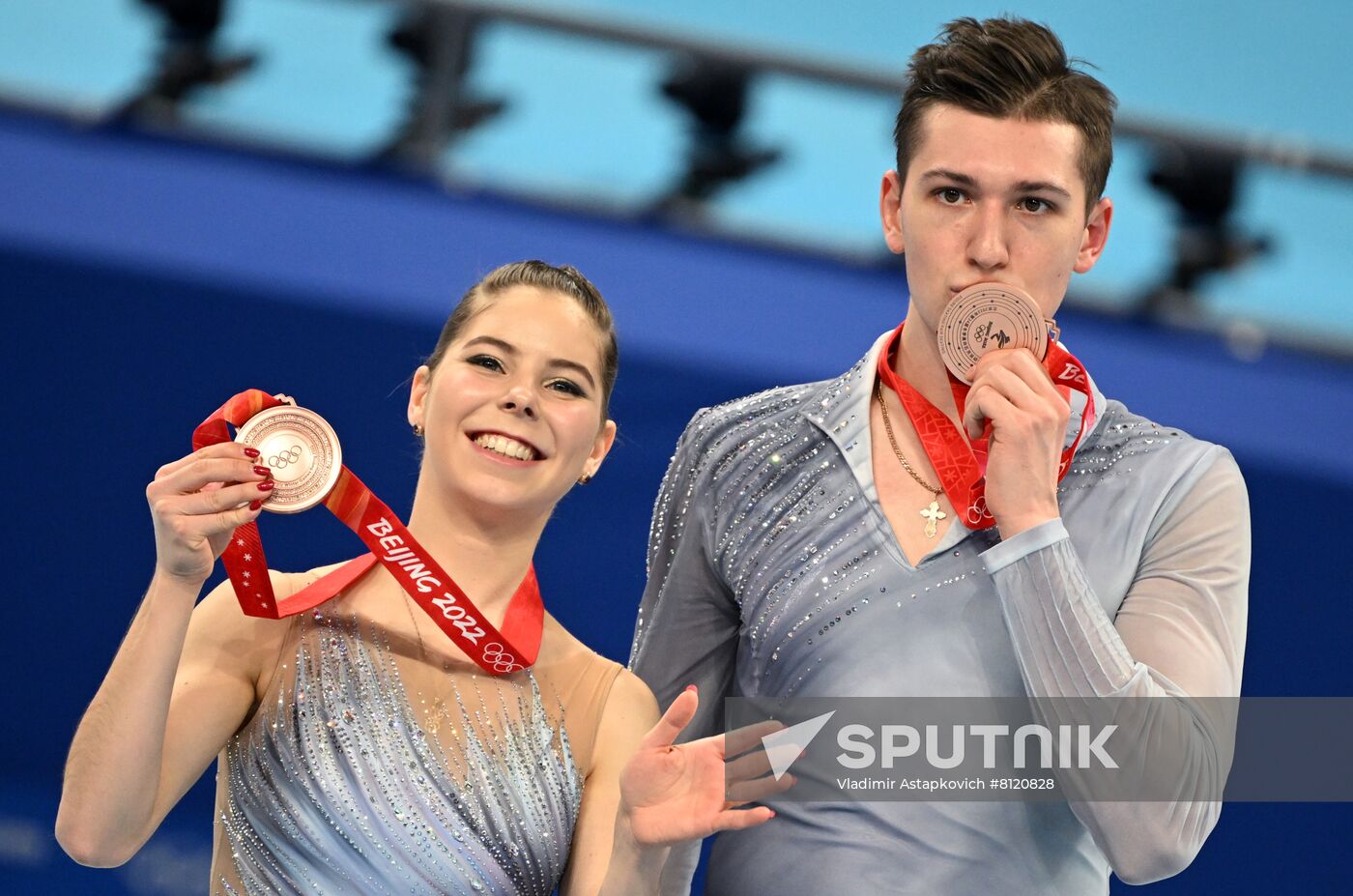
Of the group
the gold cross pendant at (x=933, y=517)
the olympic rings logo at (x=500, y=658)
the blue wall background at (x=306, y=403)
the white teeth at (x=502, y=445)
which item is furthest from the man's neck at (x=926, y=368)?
the blue wall background at (x=306, y=403)

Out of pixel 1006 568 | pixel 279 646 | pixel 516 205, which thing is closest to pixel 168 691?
pixel 279 646

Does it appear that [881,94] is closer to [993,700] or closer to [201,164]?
[201,164]

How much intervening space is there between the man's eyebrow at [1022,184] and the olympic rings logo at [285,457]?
0.83m

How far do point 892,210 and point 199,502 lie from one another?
95cm

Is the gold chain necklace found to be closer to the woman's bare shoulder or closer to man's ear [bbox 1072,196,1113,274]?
man's ear [bbox 1072,196,1113,274]

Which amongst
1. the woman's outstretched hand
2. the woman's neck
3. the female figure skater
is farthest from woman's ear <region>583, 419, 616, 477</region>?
the woman's outstretched hand

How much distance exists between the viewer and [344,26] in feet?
13.0

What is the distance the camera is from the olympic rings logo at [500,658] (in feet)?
6.99

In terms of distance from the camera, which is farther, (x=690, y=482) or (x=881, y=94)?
(x=881, y=94)

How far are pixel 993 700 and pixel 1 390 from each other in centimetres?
213

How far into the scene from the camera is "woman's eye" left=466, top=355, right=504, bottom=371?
2.22 m

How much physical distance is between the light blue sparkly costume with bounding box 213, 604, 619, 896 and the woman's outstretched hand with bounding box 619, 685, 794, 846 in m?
0.24

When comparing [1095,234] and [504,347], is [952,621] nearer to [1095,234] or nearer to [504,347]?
[1095,234]

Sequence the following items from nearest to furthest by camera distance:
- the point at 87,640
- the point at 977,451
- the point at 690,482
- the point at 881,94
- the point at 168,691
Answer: the point at 168,691
the point at 977,451
the point at 690,482
the point at 87,640
the point at 881,94
